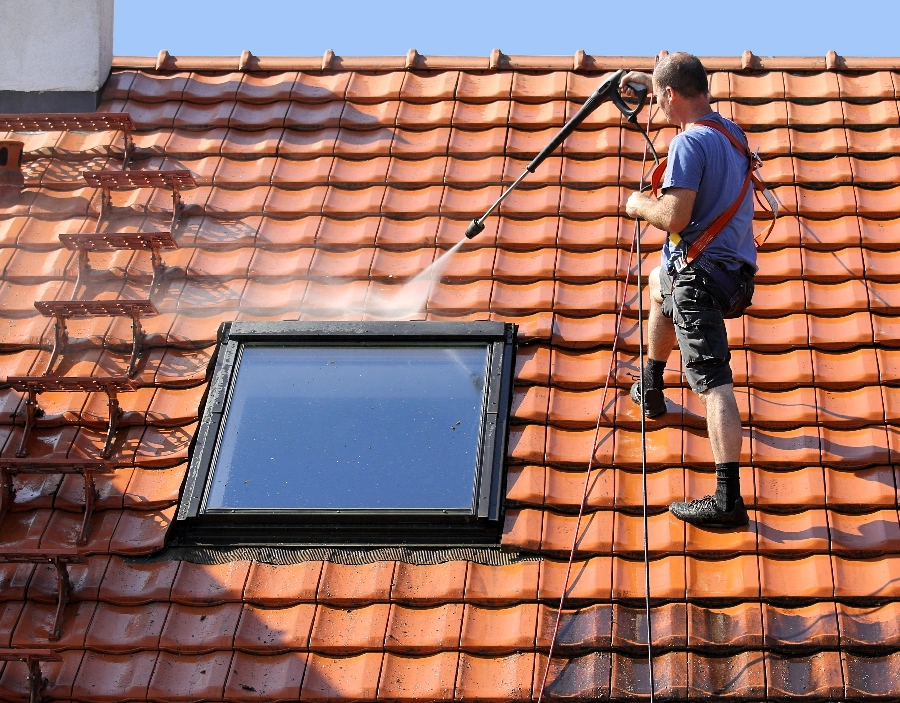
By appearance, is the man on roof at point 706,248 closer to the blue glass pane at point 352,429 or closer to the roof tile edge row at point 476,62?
the blue glass pane at point 352,429

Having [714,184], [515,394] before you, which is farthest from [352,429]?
[714,184]

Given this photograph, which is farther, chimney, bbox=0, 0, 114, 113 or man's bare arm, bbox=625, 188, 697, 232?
chimney, bbox=0, 0, 114, 113

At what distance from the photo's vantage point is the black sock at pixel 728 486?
212 inches

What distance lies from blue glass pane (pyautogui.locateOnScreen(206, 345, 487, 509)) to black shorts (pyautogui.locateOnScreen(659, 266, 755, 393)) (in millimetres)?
906

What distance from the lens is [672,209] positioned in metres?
5.46

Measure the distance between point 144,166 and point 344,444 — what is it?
260 centimetres

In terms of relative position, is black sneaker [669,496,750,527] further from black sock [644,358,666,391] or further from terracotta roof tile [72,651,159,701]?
terracotta roof tile [72,651,159,701]

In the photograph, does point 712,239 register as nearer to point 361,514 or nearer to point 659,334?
point 659,334

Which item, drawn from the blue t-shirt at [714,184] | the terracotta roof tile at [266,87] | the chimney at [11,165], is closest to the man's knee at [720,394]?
the blue t-shirt at [714,184]

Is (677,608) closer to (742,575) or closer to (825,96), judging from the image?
(742,575)

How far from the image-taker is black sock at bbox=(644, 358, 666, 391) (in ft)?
19.6

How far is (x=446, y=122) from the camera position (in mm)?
7832

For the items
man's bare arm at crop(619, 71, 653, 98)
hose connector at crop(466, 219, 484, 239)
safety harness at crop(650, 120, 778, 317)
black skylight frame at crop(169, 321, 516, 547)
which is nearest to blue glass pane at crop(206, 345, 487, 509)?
black skylight frame at crop(169, 321, 516, 547)

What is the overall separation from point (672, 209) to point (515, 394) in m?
1.11
